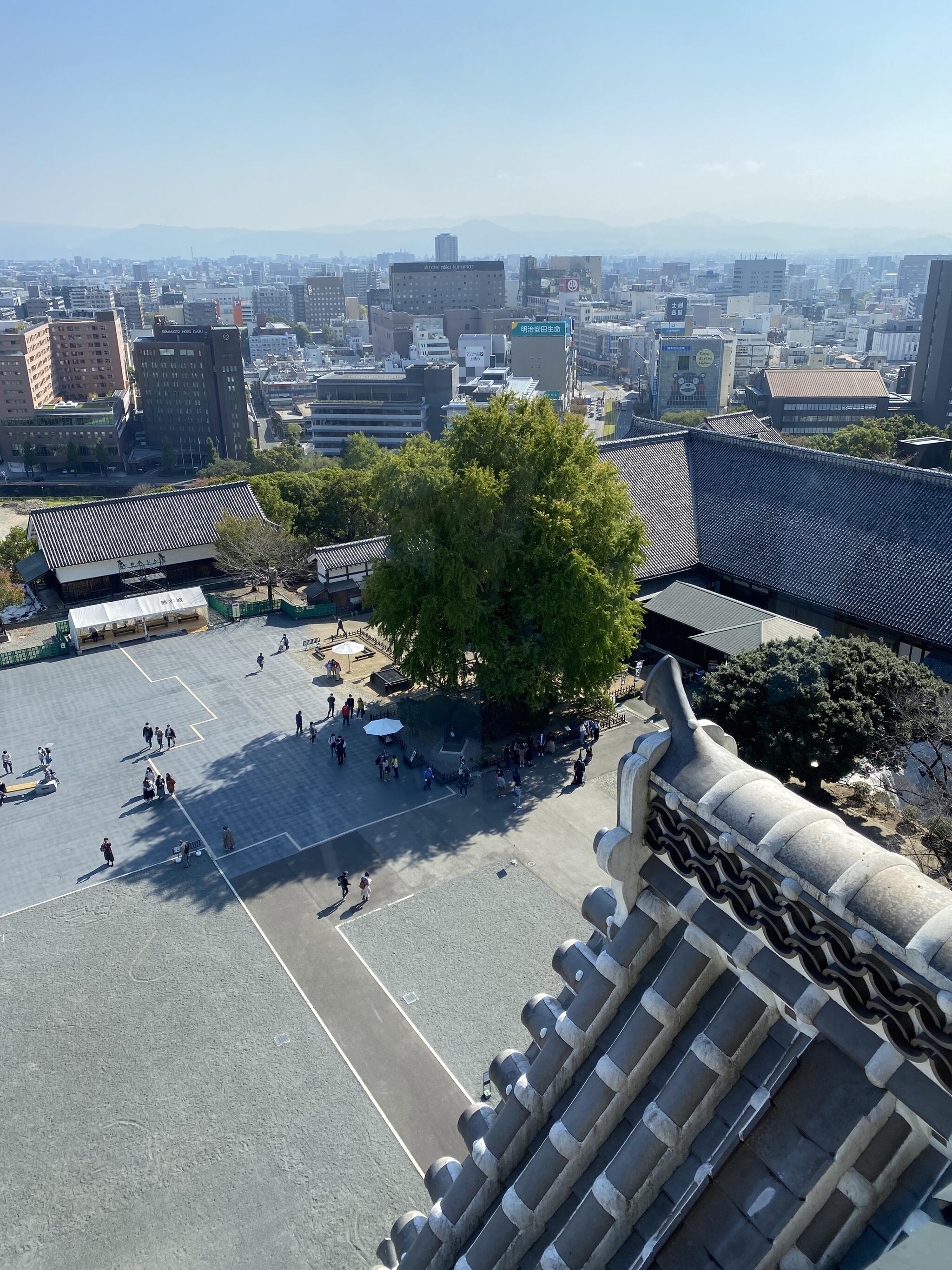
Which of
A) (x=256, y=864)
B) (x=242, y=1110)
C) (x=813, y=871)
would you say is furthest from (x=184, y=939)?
(x=813, y=871)

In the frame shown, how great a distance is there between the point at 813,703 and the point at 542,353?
11258 cm

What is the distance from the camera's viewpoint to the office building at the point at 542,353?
124 m

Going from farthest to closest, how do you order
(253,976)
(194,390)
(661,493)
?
1. (194,390)
2. (661,493)
3. (253,976)

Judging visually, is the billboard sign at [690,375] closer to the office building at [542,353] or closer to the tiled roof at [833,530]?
the office building at [542,353]

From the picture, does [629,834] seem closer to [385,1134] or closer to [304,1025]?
[385,1134]

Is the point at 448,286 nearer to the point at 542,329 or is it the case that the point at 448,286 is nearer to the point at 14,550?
the point at 542,329

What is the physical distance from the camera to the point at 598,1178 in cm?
473

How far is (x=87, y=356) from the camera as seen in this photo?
5492 inches

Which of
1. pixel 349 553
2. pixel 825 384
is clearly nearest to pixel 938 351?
pixel 825 384

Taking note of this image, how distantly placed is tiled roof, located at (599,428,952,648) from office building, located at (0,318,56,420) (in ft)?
352

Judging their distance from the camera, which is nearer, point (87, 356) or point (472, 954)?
point (472, 954)

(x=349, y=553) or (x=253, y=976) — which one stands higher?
(x=349, y=553)

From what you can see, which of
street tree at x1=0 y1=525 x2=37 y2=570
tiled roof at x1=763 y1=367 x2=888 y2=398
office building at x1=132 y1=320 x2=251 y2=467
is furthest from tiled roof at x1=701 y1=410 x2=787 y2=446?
office building at x1=132 y1=320 x2=251 y2=467

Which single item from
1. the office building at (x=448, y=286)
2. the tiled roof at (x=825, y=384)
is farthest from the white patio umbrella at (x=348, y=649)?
the office building at (x=448, y=286)
